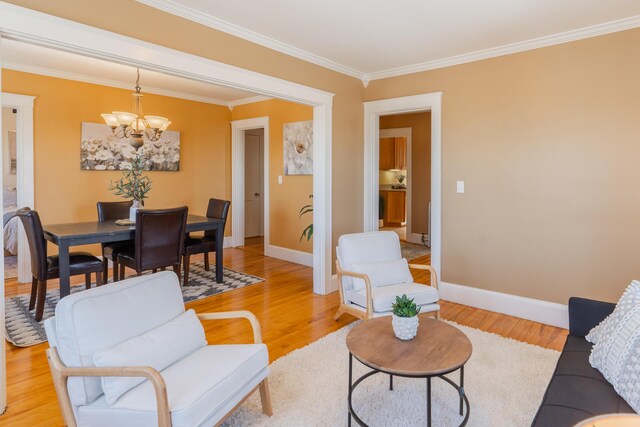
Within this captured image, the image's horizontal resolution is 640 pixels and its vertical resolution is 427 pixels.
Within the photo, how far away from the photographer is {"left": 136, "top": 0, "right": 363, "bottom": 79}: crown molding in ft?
9.05

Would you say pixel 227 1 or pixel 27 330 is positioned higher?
pixel 227 1

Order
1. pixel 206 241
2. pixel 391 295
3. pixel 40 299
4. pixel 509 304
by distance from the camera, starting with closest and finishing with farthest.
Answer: pixel 391 295 < pixel 40 299 < pixel 509 304 < pixel 206 241

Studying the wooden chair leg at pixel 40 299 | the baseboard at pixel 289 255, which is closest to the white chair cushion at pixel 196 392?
the wooden chair leg at pixel 40 299

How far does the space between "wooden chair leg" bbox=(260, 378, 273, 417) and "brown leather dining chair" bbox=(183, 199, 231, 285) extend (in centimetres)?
276

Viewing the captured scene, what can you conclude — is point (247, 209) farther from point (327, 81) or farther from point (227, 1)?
point (227, 1)

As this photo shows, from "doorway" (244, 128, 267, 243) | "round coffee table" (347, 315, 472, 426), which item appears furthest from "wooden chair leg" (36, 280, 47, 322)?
"doorway" (244, 128, 267, 243)

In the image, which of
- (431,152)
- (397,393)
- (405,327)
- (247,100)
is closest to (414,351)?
(405,327)

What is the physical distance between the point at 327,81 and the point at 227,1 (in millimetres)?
1624

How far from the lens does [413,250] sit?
6820 millimetres

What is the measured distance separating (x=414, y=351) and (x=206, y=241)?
3439 millimetres

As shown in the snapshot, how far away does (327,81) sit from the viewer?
4.18 metres

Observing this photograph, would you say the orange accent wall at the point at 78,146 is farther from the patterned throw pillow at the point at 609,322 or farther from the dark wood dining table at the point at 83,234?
the patterned throw pillow at the point at 609,322

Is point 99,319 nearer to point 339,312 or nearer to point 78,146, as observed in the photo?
point 339,312

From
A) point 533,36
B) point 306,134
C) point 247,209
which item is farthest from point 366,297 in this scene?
point 247,209
